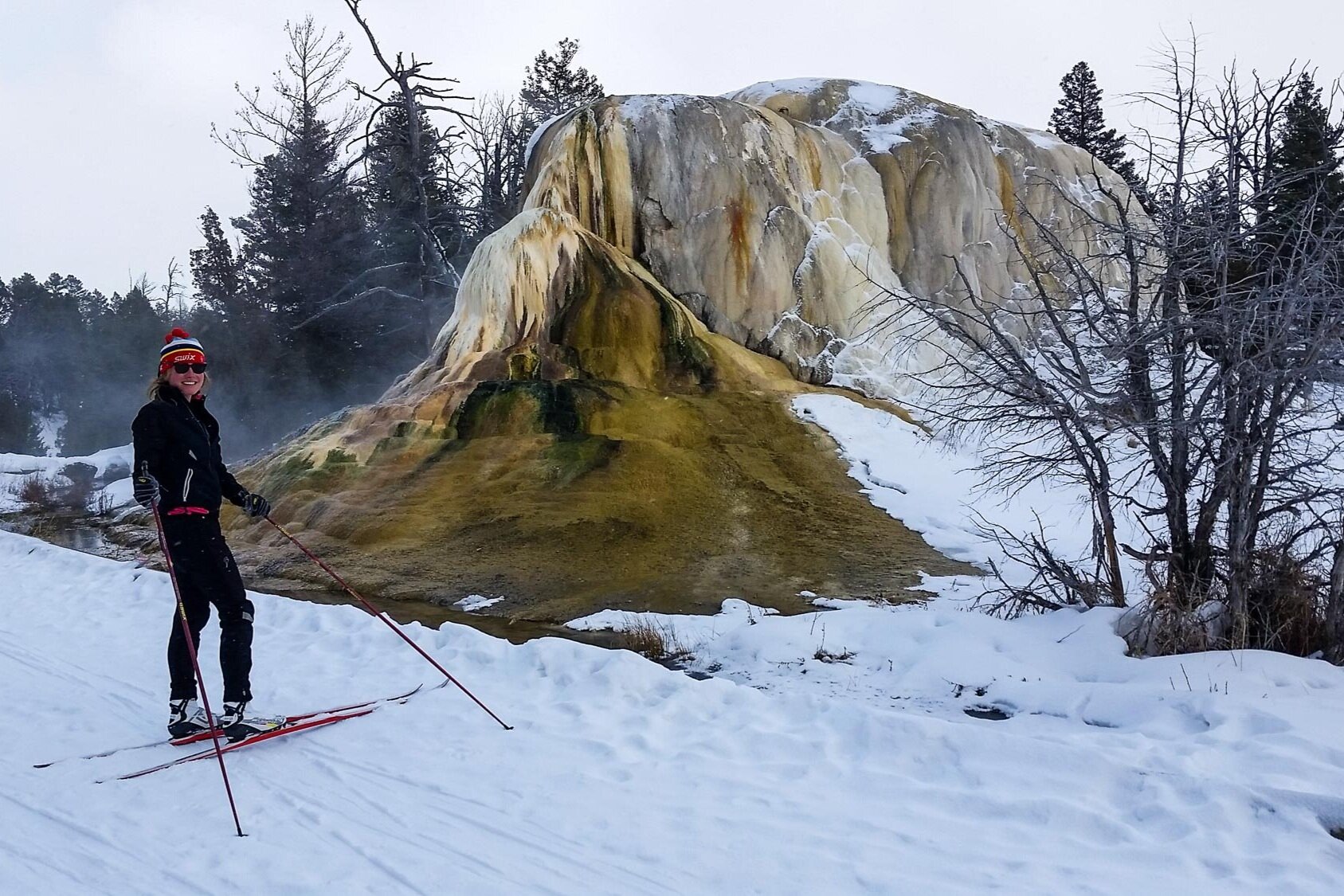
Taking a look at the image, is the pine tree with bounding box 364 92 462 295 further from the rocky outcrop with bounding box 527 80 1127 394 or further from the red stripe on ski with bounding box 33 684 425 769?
the red stripe on ski with bounding box 33 684 425 769

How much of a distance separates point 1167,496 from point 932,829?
3237 mm

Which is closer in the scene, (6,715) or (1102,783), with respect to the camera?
(1102,783)

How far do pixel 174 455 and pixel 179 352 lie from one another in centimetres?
52

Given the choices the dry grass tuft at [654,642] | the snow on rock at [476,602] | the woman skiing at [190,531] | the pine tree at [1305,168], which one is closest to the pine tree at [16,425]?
the snow on rock at [476,602]

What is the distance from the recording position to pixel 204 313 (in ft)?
97.8

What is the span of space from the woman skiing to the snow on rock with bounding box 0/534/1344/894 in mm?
286

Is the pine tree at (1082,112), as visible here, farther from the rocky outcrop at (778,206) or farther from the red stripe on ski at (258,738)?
the red stripe on ski at (258,738)

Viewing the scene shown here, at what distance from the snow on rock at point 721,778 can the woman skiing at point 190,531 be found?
0.29 m

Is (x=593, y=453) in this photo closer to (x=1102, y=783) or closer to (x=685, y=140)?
(x=685, y=140)

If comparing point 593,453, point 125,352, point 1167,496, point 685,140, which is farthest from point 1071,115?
point 125,352

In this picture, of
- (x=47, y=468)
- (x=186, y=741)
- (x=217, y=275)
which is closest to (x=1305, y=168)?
(x=186, y=741)

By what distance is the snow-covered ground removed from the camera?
3164 mm

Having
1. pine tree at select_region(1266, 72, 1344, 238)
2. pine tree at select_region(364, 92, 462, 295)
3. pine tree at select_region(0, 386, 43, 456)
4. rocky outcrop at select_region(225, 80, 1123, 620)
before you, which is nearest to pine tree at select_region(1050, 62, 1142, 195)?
rocky outcrop at select_region(225, 80, 1123, 620)

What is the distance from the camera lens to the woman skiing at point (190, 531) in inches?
172
